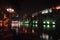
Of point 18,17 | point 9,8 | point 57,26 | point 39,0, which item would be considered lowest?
point 57,26

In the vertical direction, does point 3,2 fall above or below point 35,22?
above

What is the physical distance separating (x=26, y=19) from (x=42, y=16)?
0.45 meters

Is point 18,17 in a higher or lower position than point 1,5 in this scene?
lower

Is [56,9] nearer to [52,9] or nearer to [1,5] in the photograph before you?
[52,9]

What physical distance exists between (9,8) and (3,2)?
383 millimetres

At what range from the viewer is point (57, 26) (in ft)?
12.4

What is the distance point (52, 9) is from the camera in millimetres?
4047

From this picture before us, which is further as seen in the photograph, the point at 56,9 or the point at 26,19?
the point at 56,9

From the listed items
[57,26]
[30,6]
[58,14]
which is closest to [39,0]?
[30,6]

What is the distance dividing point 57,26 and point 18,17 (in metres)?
1.06

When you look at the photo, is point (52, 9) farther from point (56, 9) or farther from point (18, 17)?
point (18, 17)

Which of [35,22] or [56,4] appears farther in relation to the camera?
[56,4]

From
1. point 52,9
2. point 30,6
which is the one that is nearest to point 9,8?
point 30,6

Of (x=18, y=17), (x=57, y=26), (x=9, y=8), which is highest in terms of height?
(x=9, y=8)
